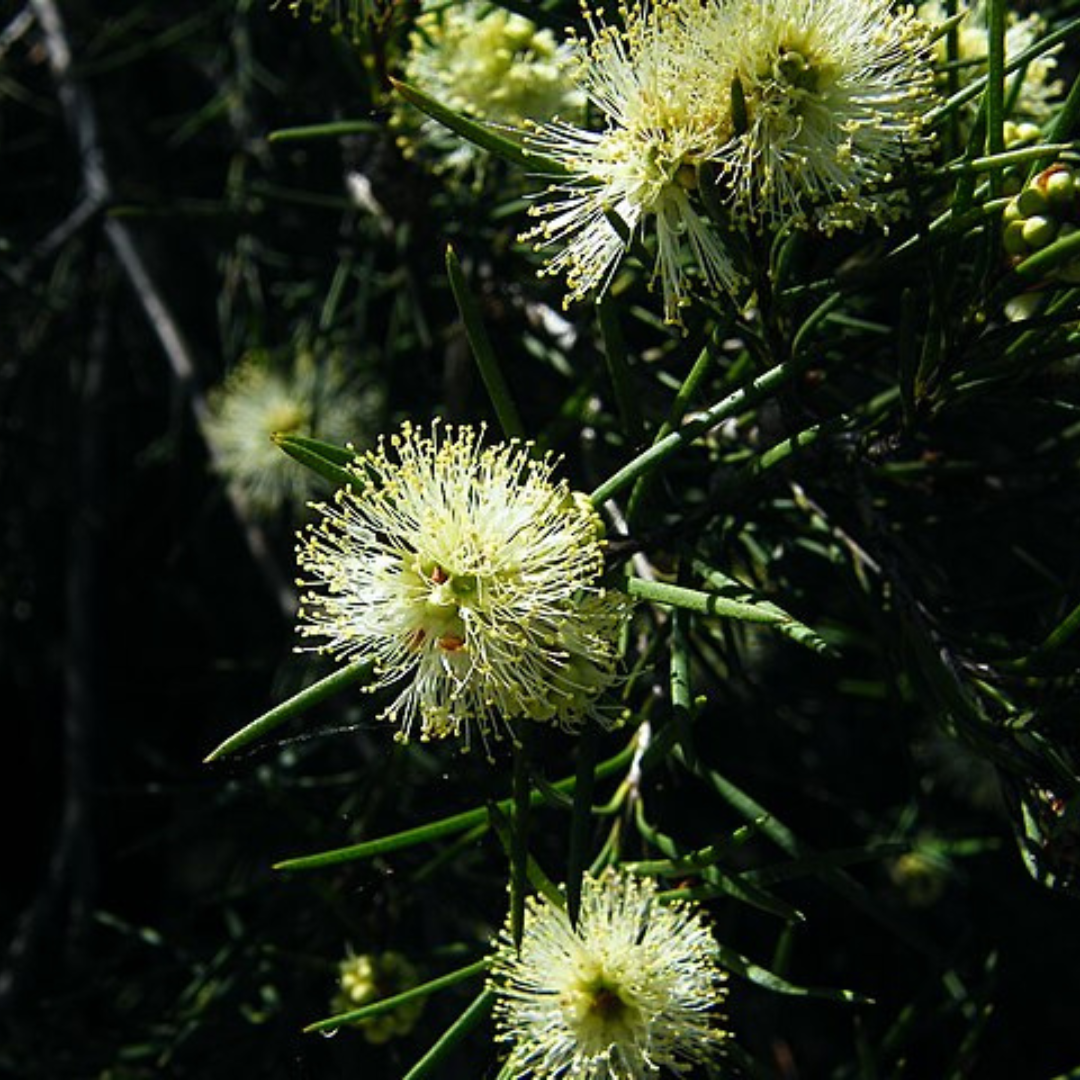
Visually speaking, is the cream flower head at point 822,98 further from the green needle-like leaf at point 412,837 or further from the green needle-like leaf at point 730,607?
the green needle-like leaf at point 412,837

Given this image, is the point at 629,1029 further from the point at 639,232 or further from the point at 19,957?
the point at 19,957

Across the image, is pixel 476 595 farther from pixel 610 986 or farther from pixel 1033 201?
pixel 1033 201

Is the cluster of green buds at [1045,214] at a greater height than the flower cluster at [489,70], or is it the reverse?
the flower cluster at [489,70]

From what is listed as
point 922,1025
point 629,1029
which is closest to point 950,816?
point 922,1025

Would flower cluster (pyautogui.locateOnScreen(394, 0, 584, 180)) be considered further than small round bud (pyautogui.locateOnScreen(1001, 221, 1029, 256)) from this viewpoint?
Yes

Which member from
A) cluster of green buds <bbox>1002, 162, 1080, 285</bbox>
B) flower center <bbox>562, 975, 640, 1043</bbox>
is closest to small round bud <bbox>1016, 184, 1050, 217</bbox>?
cluster of green buds <bbox>1002, 162, 1080, 285</bbox>

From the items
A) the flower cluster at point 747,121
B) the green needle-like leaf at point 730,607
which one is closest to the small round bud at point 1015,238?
the flower cluster at point 747,121

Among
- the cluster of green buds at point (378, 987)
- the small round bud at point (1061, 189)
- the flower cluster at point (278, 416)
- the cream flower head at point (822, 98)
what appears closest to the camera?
the small round bud at point (1061, 189)

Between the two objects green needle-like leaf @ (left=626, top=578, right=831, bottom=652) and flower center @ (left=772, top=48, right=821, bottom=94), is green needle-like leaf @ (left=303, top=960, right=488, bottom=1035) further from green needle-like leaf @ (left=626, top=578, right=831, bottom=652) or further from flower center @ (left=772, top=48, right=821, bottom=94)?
flower center @ (left=772, top=48, right=821, bottom=94)
